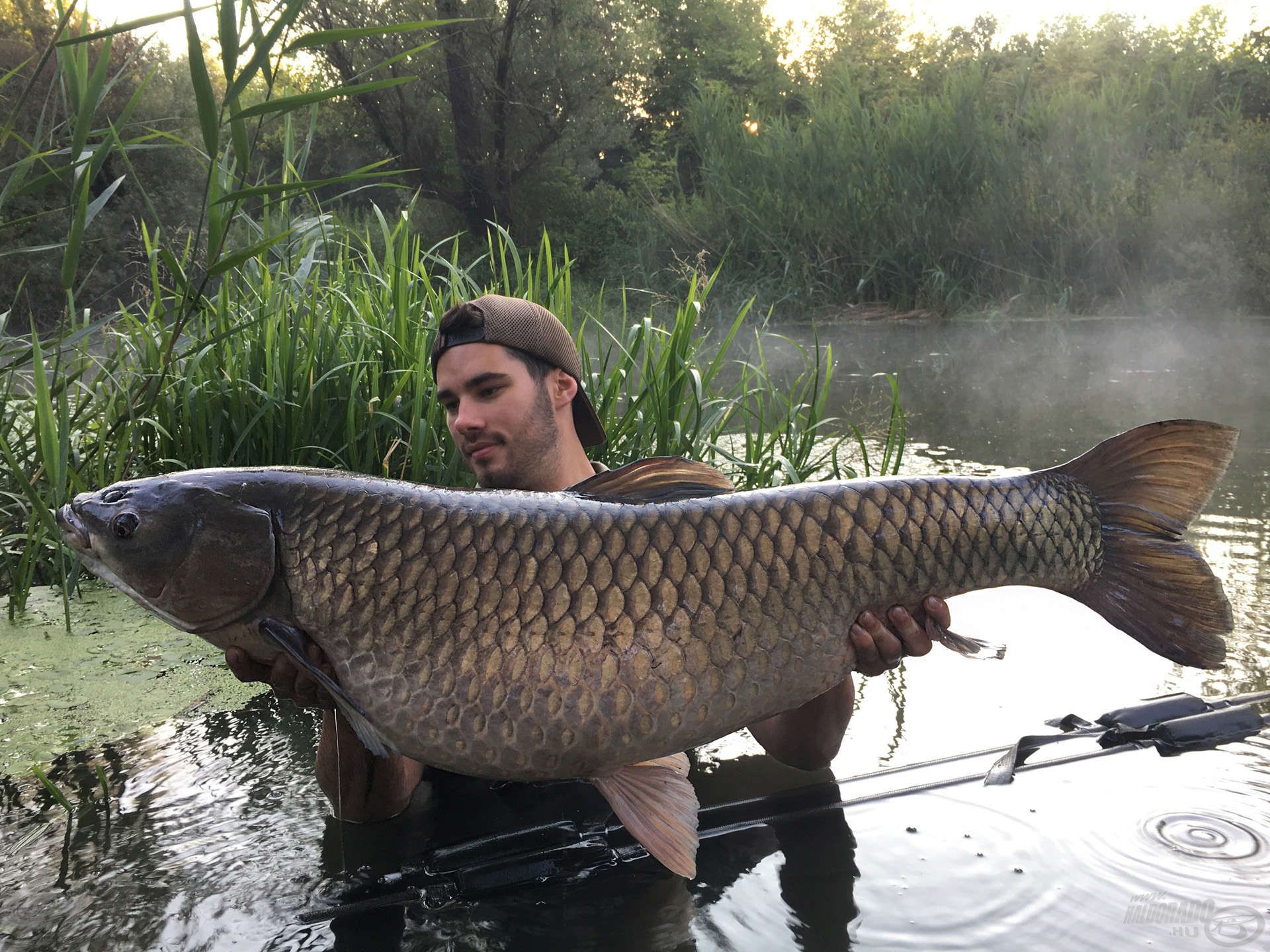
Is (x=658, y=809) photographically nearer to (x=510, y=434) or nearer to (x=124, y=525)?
(x=124, y=525)

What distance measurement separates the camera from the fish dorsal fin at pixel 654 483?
61.7 inches

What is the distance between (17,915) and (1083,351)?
28.9 feet

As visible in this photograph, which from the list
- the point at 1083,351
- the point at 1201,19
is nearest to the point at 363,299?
the point at 1083,351

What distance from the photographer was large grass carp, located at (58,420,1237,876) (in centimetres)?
149

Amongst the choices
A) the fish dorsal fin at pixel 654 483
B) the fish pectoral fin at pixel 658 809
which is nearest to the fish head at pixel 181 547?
the fish dorsal fin at pixel 654 483

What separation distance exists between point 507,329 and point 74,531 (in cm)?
113

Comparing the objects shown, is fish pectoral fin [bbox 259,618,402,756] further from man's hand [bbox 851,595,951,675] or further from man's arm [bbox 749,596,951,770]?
man's arm [bbox 749,596,951,770]

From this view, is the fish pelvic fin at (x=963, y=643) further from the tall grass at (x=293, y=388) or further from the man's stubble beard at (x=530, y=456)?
the tall grass at (x=293, y=388)

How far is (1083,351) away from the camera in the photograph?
9.00m

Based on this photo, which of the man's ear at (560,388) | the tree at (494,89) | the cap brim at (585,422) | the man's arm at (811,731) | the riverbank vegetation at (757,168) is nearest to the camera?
the man's arm at (811,731)

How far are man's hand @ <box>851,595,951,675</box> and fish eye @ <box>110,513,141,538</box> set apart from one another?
103 centimetres

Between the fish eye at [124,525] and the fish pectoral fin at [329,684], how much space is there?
8.8 inches

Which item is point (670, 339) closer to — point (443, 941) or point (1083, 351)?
point (443, 941)

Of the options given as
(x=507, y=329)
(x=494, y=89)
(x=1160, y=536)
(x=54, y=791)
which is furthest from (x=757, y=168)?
(x=54, y=791)
